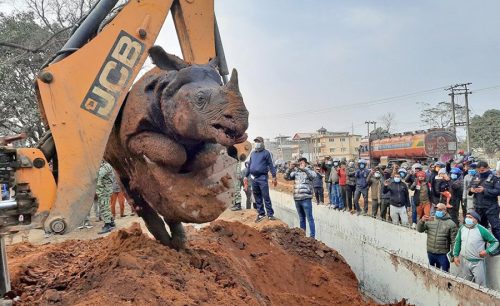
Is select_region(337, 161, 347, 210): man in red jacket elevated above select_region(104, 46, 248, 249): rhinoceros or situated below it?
below

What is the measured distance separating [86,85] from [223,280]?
223cm

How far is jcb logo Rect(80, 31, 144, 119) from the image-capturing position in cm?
341

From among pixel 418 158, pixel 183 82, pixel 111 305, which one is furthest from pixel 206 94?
pixel 418 158

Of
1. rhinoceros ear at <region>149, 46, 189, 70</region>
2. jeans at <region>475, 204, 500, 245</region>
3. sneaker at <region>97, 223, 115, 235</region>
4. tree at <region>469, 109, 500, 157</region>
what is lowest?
sneaker at <region>97, 223, 115, 235</region>

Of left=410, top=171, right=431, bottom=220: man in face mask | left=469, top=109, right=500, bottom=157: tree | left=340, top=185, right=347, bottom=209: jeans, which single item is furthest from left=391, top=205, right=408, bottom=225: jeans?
left=469, top=109, right=500, bottom=157: tree

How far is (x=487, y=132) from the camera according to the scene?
46.4 metres

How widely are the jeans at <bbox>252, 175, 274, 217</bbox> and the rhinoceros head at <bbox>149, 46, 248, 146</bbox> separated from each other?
5327mm

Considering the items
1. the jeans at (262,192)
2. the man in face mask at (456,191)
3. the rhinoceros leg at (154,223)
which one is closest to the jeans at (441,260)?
the jeans at (262,192)

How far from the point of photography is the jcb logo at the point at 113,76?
3408 mm

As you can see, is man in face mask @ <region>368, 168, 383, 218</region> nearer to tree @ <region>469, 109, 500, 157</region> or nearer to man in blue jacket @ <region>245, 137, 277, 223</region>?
man in blue jacket @ <region>245, 137, 277, 223</region>

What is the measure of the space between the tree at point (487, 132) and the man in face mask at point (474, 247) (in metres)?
40.6

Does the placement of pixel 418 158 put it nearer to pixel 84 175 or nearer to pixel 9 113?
pixel 9 113

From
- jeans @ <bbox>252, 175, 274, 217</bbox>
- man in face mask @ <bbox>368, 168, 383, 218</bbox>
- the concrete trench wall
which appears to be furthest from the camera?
man in face mask @ <bbox>368, 168, 383, 218</bbox>

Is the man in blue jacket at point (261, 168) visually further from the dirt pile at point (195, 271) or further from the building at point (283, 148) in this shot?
the building at point (283, 148)
